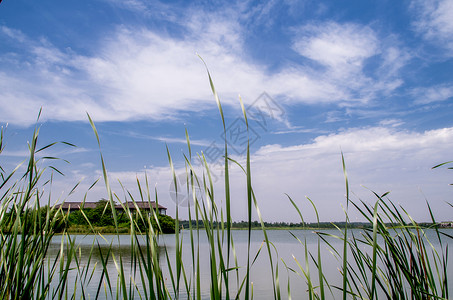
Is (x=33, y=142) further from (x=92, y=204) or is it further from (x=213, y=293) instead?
(x=92, y=204)

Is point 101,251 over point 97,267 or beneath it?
over

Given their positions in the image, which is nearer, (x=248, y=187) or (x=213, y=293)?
(x=248, y=187)

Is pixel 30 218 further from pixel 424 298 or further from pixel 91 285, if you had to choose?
pixel 91 285

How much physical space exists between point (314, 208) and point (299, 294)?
7741 millimetres

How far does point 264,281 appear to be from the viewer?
9.73 metres

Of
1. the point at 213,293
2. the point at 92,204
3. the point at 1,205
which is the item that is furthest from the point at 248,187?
the point at 92,204

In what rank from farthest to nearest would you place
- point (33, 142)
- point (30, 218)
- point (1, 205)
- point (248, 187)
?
1. point (1, 205)
2. point (30, 218)
3. point (33, 142)
4. point (248, 187)

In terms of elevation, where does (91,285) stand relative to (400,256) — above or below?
below

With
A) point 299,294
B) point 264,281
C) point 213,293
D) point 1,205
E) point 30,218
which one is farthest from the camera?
point 264,281

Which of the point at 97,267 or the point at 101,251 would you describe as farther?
the point at 97,267

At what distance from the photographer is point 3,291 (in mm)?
1517

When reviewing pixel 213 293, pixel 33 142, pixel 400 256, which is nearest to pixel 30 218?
pixel 33 142

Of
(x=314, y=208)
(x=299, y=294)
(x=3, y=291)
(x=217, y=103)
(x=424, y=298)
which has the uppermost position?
(x=217, y=103)

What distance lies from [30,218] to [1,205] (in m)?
0.33
